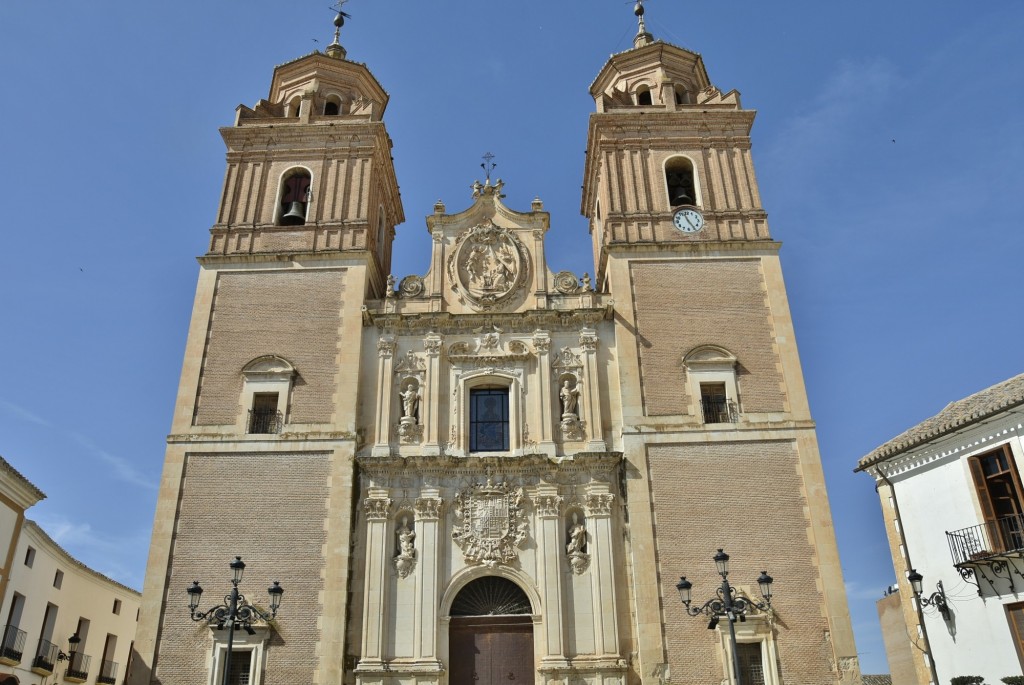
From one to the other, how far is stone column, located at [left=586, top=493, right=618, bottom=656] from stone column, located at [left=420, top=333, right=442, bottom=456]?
11.3 feet

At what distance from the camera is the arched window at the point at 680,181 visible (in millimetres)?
22250

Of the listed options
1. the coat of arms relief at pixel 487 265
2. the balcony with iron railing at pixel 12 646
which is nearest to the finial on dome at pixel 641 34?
the coat of arms relief at pixel 487 265

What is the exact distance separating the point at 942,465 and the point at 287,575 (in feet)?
43.6

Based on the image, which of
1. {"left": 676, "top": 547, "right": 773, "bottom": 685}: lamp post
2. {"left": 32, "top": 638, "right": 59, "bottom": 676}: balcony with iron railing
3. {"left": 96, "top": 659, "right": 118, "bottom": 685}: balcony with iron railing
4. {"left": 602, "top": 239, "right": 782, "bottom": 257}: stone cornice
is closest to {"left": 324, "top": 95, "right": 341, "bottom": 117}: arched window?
{"left": 602, "top": 239, "right": 782, "bottom": 257}: stone cornice

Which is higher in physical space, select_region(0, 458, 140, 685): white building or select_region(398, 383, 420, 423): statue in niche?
select_region(398, 383, 420, 423): statue in niche

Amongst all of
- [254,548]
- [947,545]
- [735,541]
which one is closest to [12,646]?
[254,548]

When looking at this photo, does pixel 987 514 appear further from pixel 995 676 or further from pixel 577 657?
pixel 577 657

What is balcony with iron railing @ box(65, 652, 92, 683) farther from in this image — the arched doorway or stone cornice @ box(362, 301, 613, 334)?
stone cornice @ box(362, 301, 613, 334)

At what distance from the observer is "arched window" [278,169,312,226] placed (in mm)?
21953

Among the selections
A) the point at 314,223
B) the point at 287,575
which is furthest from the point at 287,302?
the point at 287,575

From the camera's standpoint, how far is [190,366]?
19.5 meters

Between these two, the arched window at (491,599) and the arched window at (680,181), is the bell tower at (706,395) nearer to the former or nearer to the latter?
the arched window at (680,181)

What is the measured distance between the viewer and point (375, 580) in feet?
56.4

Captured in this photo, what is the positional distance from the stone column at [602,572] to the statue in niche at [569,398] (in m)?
1.86
